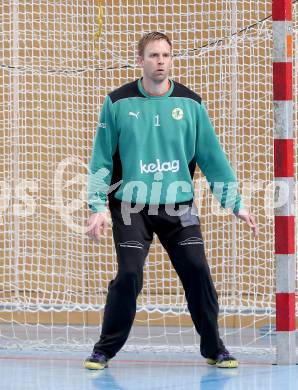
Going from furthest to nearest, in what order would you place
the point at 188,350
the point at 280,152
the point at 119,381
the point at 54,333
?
the point at 54,333
the point at 188,350
the point at 280,152
the point at 119,381

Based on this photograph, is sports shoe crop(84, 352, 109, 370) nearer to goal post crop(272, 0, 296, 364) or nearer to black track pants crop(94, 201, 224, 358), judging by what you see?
black track pants crop(94, 201, 224, 358)

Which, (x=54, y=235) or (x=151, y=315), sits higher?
(x=54, y=235)

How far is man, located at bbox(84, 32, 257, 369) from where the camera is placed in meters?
6.14

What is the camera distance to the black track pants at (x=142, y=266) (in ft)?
20.1

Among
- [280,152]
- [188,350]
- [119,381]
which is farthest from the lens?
[188,350]

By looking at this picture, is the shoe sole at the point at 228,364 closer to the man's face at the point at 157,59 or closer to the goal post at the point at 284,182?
the goal post at the point at 284,182

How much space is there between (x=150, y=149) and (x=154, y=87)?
337 mm

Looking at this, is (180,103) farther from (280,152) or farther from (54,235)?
(54,235)

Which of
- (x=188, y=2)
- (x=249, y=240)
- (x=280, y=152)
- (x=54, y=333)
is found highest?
(x=188, y=2)

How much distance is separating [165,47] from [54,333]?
307 cm

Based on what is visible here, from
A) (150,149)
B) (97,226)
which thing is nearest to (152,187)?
(150,149)

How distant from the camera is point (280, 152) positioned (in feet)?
21.1

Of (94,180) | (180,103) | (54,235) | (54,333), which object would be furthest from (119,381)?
(54,235)

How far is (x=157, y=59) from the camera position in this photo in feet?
20.1
